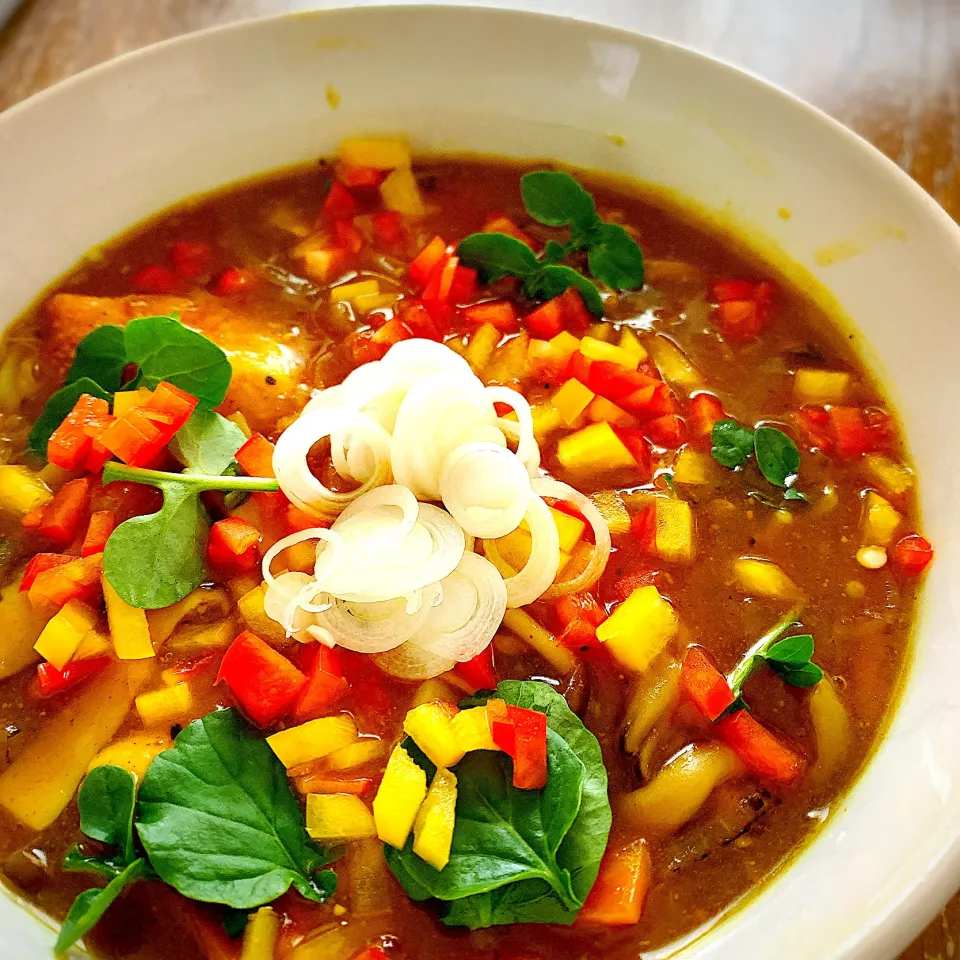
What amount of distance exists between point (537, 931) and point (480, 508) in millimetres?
861

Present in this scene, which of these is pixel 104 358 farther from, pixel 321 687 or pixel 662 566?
pixel 662 566

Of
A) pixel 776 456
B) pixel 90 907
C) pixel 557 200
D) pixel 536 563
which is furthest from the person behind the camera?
pixel 557 200

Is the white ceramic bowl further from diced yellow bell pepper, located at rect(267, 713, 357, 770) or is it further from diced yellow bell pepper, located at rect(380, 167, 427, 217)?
diced yellow bell pepper, located at rect(267, 713, 357, 770)

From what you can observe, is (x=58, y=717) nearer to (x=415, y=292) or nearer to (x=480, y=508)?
(x=480, y=508)

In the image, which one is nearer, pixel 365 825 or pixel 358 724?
pixel 365 825

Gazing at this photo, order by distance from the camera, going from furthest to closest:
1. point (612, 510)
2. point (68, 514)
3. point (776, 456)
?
point (776, 456) → point (612, 510) → point (68, 514)

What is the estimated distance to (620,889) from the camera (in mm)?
2010

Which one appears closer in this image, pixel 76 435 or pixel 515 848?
pixel 515 848

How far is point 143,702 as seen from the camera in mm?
2139

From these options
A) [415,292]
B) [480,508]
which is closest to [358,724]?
[480,508]

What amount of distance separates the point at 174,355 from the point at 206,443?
23 cm

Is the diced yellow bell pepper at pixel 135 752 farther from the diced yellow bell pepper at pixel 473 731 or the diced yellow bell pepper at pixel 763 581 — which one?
the diced yellow bell pepper at pixel 763 581

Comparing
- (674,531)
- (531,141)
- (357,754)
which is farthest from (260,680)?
(531,141)

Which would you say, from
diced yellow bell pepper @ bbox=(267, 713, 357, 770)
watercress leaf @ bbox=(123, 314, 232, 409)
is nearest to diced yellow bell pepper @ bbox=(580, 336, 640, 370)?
watercress leaf @ bbox=(123, 314, 232, 409)
